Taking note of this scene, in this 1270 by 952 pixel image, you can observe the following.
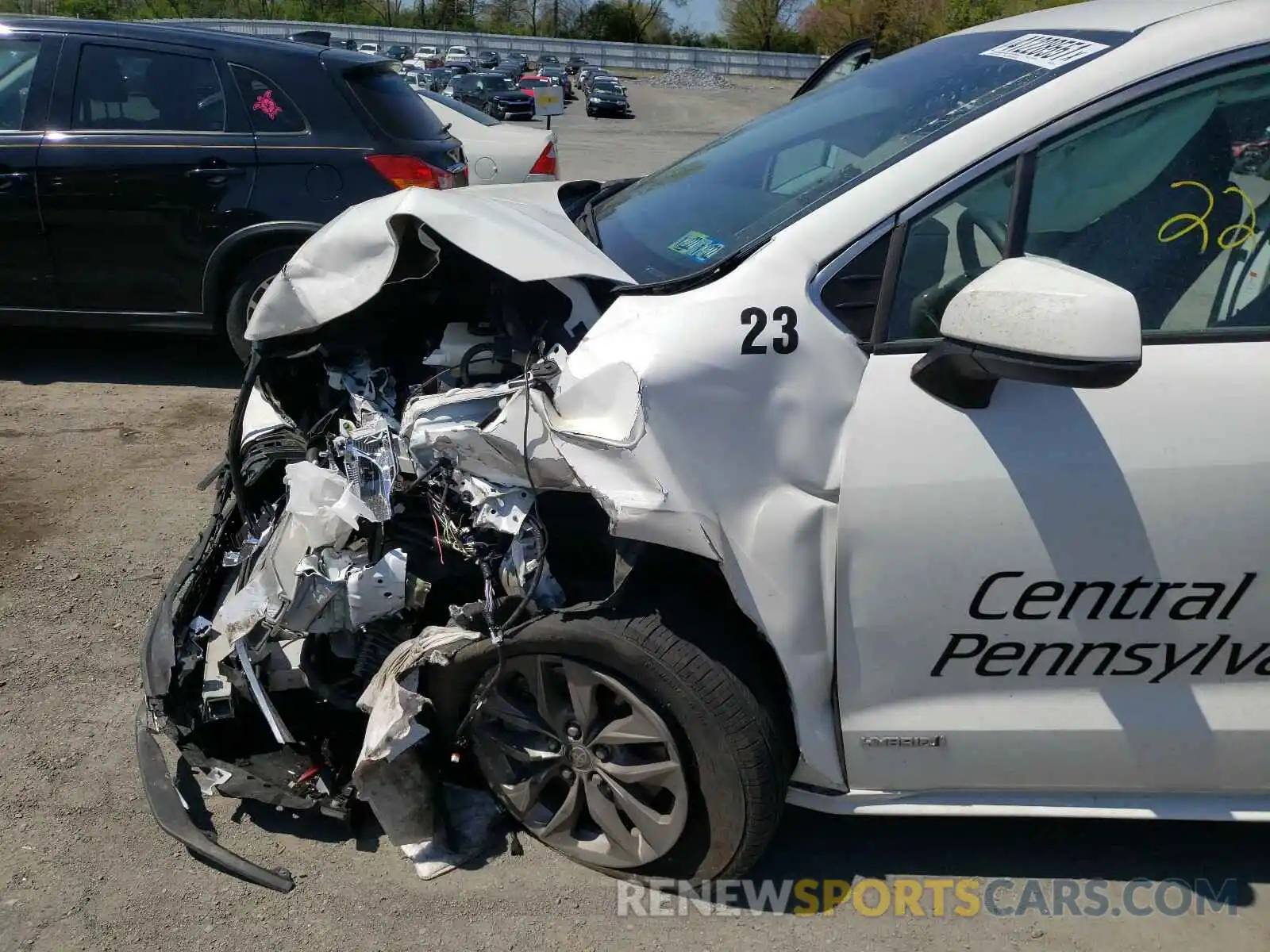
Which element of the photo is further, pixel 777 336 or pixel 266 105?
pixel 266 105

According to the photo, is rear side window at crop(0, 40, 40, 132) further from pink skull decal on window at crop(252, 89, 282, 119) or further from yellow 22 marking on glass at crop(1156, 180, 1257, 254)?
yellow 22 marking on glass at crop(1156, 180, 1257, 254)

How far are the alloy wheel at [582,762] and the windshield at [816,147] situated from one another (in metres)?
0.95

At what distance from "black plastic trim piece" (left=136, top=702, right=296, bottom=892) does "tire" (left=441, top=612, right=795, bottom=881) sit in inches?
21.6

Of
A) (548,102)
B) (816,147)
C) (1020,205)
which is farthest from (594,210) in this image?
(548,102)

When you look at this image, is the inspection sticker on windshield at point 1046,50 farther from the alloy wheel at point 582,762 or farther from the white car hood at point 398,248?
the alloy wheel at point 582,762

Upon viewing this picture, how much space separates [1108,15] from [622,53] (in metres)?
62.2

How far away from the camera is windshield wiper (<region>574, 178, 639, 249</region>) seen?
2822 millimetres

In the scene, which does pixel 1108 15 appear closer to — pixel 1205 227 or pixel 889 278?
pixel 1205 227

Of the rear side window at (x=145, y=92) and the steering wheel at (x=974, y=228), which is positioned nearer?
the steering wheel at (x=974, y=228)

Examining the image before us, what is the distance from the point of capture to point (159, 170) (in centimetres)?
524

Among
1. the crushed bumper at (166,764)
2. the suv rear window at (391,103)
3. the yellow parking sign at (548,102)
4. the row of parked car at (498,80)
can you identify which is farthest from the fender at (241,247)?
the row of parked car at (498,80)

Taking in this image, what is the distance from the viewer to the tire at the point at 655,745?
2.18 m

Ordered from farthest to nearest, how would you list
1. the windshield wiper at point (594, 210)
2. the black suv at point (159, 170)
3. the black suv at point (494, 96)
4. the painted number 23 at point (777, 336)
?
the black suv at point (494, 96), the black suv at point (159, 170), the windshield wiper at point (594, 210), the painted number 23 at point (777, 336)

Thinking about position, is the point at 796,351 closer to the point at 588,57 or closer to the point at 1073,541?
the point at 1073,541
